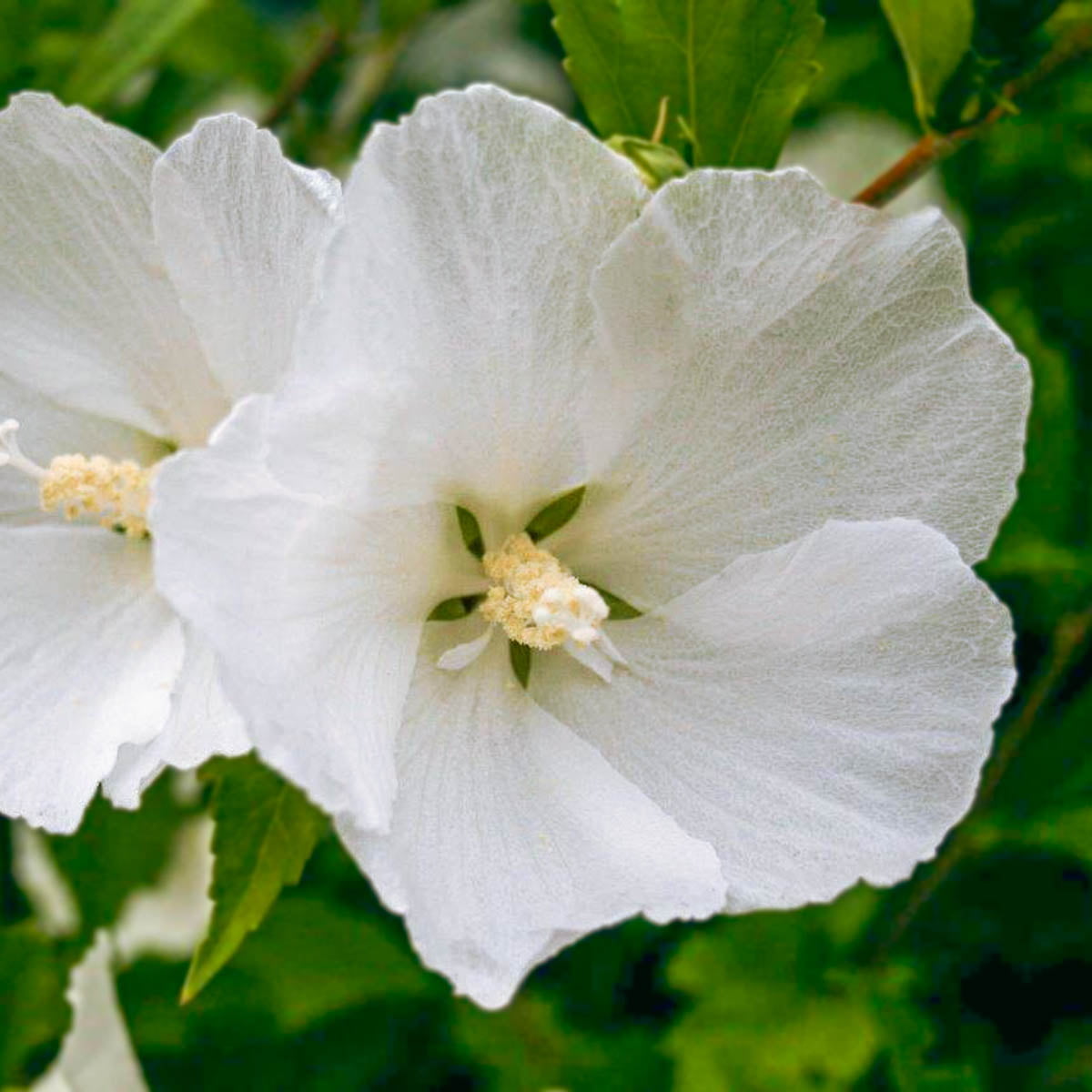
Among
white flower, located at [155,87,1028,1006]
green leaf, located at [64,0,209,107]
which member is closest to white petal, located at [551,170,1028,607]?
white flower, located at [155,87,1028,1006]

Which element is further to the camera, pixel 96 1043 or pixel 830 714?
pixel 96 1043

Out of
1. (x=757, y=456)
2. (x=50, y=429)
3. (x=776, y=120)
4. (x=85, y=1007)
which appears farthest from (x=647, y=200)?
(x=85, y=1007)

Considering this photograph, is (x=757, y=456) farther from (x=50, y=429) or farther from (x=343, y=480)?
(x=50, y=429)

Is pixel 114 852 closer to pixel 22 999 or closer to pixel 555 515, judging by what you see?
pixel 22 999

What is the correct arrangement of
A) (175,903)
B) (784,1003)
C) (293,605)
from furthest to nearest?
(175,903) → (784,1003) → (293,605)

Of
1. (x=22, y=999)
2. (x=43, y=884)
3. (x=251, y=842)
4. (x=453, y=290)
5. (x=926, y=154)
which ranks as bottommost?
(x=43, y=884)

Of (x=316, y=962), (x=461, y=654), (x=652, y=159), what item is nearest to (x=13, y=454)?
(x=461, y=654)

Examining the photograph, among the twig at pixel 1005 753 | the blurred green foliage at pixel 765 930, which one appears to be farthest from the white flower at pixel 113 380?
the twig at pixel 1005 753
